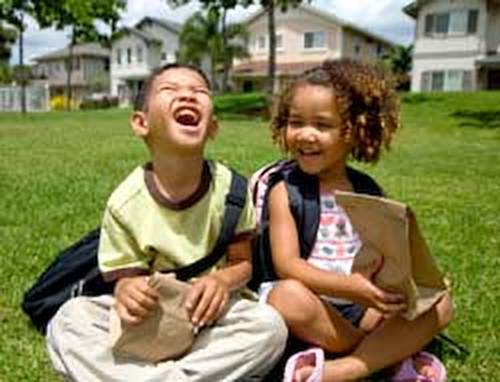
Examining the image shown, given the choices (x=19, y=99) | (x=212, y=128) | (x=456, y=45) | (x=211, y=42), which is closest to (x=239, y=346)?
(x=212, y=128)

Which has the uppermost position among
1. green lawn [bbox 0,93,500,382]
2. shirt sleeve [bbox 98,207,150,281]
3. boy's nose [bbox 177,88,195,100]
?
boy's nose [bbox 177,88,195,100]

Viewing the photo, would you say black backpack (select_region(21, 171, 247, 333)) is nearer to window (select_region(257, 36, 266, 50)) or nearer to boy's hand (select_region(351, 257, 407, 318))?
boy's hand (select_region(351, 257, 407, 318))

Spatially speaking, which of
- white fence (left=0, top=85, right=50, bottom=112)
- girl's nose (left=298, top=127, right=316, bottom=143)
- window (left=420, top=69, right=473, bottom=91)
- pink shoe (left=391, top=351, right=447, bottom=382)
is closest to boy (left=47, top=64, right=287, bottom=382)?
girl's nose (left=298, top=127, right=316, bottom=143)

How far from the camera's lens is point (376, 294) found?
2350 mm

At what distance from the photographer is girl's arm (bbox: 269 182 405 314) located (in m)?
2.35

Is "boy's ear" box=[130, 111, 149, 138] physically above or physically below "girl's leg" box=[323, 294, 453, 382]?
above

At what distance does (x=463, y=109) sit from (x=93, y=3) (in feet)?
44.4

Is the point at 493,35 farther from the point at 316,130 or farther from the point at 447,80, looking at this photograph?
the point at 316,130

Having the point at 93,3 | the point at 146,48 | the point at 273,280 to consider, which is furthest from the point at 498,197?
the point at 146,48

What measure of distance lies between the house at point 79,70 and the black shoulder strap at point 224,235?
196 ft

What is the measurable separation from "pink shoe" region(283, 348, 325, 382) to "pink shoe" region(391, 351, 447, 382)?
0.30m

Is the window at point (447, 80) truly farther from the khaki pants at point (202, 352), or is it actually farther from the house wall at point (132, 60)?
the khaki pants at point (202, 352)

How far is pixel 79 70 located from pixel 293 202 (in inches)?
2485

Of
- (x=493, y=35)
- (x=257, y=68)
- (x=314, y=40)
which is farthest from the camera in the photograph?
(x=257, y=68)
